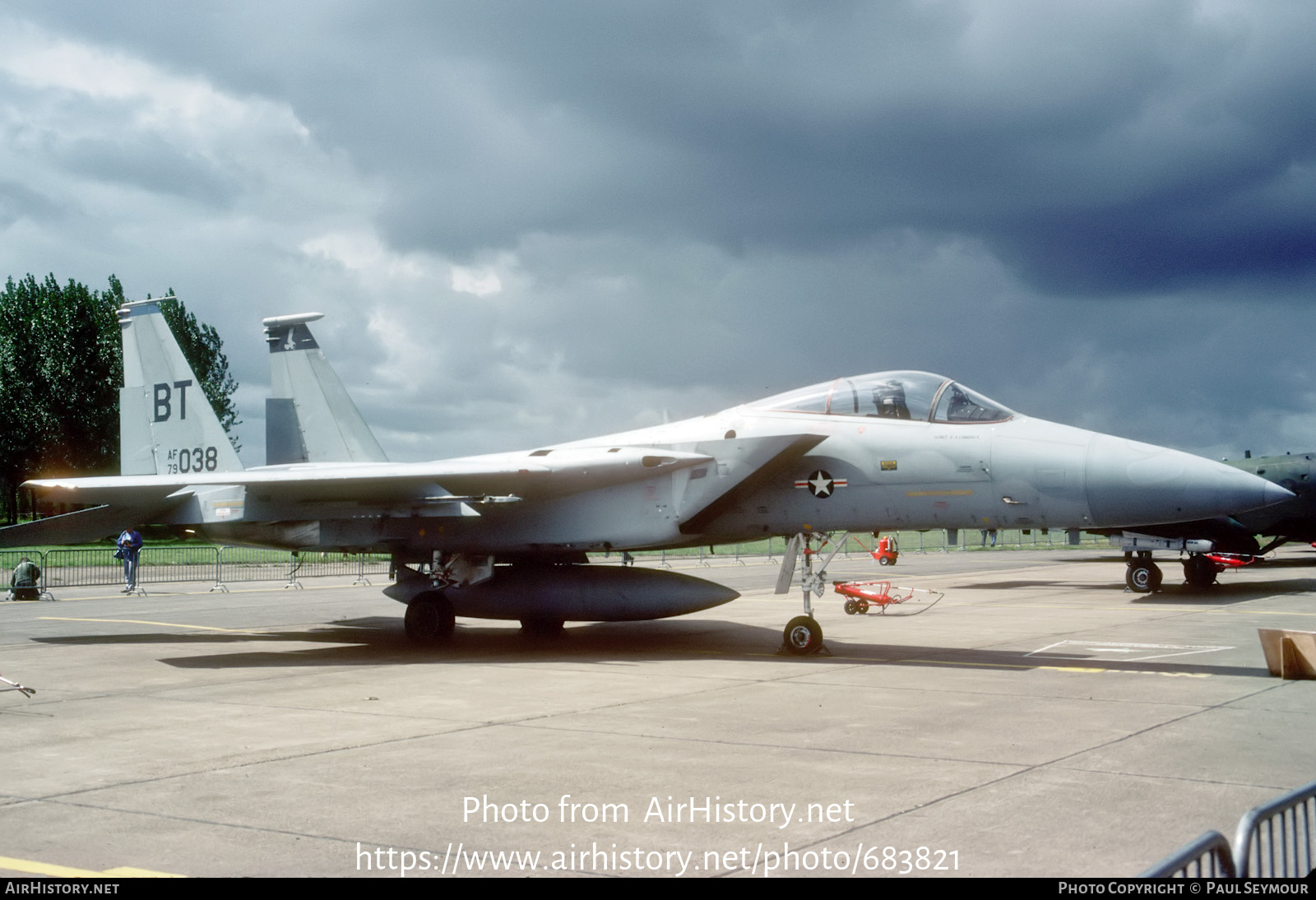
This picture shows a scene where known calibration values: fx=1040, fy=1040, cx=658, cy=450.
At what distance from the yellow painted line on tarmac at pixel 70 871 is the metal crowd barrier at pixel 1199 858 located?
3.54 metres

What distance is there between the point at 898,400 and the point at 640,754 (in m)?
5.69

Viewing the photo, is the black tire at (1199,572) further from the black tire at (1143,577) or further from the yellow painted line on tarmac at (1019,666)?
the yellow painted line on tarmac at (1019,666)

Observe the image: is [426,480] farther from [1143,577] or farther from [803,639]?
[1143,577]

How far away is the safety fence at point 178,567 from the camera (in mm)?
27344

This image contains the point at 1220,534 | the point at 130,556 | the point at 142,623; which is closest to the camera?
the point at 142,623

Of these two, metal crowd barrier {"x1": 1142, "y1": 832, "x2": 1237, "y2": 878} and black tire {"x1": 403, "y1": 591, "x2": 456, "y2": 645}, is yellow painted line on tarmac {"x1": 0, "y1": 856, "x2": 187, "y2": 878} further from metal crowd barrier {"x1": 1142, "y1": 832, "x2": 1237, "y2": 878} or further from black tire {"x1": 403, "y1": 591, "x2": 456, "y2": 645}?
black tire {"x1": 403, "y1": 591, "x2": 456, "y2": 645}

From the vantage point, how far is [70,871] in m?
4.18

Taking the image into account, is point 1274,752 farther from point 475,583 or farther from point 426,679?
point 475,583

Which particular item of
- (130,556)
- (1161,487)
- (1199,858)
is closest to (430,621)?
(1161,487)

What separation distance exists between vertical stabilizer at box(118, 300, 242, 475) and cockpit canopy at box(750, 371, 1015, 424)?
8.35 metres

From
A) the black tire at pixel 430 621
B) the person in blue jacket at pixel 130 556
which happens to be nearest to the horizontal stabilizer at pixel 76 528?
the black tire at pixel 430 621

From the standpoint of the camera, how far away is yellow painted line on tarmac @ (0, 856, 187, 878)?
412 centimetres

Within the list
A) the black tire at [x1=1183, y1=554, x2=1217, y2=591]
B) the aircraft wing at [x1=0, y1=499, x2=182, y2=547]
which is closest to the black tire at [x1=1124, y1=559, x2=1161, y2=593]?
the black tire at [x1=1183, y1=554, x2=1217, y2=591]

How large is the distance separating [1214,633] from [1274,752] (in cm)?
832
